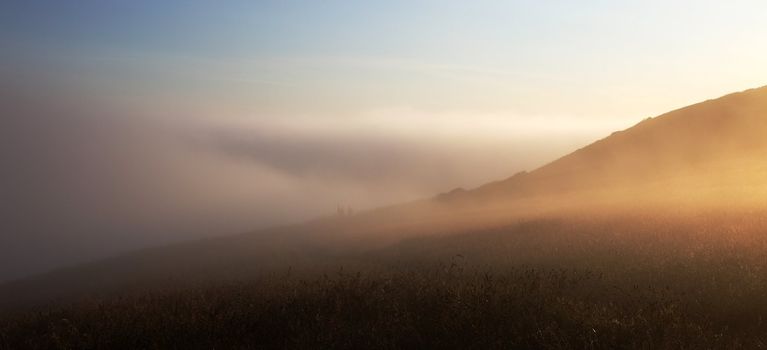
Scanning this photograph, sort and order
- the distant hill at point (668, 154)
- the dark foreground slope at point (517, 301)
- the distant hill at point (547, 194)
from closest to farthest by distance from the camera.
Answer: the dark foreground slope at point (517, 301) < the distant hill at point (547, 194) < the distant hill at point (668, 154)

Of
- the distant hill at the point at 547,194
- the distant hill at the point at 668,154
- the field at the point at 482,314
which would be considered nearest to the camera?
the field at the point at 482,314

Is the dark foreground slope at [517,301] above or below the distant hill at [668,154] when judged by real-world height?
below

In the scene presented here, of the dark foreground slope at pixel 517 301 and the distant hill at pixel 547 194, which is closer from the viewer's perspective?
the dark foreground slope at pixel 517 301

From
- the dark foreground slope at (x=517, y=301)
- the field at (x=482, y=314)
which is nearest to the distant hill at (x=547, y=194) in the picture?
the dark foreground slope at (x=517, y=301)

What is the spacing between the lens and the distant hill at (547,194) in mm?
26484

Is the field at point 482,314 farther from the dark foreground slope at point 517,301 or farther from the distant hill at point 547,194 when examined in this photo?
the distant hill at point 547,194

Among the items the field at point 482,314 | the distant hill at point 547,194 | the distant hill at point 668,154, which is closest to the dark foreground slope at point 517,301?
the field at point 482,314

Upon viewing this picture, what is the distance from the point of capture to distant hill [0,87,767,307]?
26.5 metres

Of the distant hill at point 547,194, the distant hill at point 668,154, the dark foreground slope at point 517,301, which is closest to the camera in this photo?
the dark foreground slope at point 517,301

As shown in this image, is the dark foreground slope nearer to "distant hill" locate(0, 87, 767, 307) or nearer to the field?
the field

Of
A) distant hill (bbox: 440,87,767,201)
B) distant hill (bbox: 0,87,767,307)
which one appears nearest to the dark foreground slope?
distant hill (bbox: 0,87,767,307)

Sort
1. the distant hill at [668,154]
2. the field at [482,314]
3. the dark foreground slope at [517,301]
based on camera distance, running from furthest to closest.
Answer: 1. the distant hill at [668,154]
2. the dark foreground slope at [517,301]
3. the field at [482,314]

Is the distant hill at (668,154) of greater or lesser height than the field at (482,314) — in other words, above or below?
above

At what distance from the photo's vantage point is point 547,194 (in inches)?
1667
